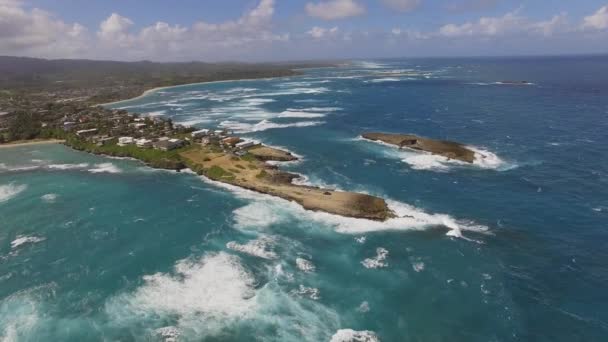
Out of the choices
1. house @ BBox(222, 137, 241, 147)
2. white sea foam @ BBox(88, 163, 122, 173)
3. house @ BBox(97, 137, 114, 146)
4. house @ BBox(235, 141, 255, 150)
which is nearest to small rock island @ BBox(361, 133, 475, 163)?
house @ BBox(235, 141, 255, 150)

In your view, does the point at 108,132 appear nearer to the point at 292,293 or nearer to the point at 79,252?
the point at 79,252

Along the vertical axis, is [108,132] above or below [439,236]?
above

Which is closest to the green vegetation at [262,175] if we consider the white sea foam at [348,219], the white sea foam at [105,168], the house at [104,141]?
the white sea foam at [348,219]

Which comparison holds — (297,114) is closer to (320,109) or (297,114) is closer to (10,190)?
(320,109)

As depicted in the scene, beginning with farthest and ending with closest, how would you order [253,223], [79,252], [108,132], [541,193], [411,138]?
[108,132] < [411,138] < [541,193] < [253,223] < [79,252]

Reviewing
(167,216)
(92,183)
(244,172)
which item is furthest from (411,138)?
(92,183)

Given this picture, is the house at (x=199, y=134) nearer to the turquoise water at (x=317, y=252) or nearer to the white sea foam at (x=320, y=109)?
the turquoise water at (x=317, y=252)
